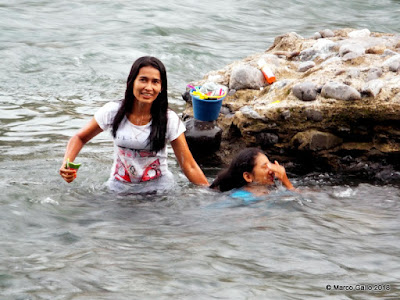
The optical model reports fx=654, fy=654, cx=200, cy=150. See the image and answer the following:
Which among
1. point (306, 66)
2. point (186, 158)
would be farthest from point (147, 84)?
point (306, 66)

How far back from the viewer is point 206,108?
22.5 feet

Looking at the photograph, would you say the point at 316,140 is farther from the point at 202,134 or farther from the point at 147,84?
the point at 147,84

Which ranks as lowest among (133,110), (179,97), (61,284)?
(179,97)

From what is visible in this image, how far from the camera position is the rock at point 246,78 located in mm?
7555

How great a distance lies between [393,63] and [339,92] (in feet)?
2.71

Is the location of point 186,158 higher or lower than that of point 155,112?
lower

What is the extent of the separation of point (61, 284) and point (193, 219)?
1792 millimetres

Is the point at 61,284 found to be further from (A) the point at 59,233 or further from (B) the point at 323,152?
(B) the point at 323,152

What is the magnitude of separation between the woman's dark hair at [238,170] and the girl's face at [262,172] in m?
0.04

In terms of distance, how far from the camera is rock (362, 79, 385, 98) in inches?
255

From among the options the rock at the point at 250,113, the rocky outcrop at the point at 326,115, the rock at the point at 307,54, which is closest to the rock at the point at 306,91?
the rocky outcrop at the point at 326,115

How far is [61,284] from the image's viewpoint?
144 inches

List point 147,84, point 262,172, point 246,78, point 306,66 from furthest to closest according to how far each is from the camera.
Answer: point 306,66 → point 246,78 → point 262,172 → point 147,84

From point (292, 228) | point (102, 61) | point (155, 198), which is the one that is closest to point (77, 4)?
point (102, 61)
